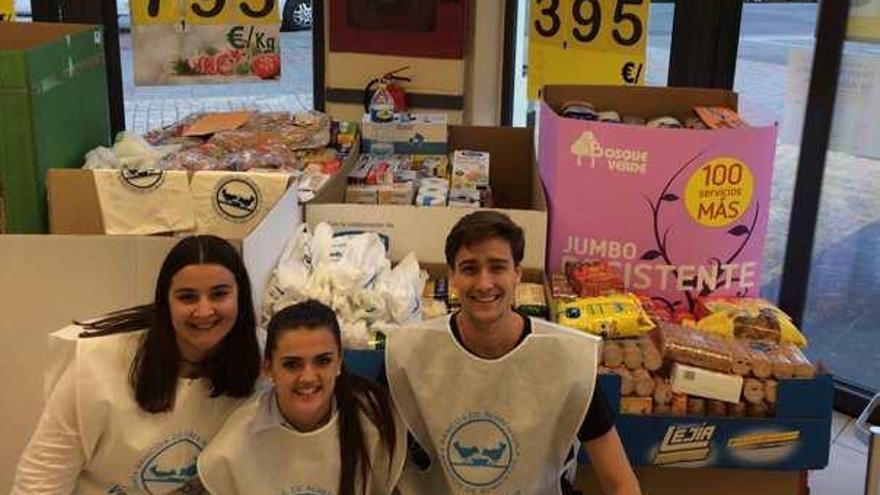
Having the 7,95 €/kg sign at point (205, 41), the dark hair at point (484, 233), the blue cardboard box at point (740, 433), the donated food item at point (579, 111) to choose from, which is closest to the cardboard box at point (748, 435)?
the blue cardboard box at point (740, 433)

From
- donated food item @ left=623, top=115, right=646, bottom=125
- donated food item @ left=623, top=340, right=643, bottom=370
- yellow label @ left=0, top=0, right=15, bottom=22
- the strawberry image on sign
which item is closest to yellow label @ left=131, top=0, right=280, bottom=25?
the strawberry image on sign

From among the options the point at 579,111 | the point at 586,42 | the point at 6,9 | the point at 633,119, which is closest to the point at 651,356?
the point at 579,111

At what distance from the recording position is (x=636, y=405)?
78.0 inches

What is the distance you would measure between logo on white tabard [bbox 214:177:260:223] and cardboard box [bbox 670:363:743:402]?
3.94ft

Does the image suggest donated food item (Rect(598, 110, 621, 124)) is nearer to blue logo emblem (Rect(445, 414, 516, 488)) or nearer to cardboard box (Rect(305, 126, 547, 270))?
cardboard box (Rect(305, 126, 547, 270))

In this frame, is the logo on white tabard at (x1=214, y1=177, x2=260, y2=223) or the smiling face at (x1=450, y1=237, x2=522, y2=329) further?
the logo on white tabard at (x1=214, y1=177, x2=260, y2=223)

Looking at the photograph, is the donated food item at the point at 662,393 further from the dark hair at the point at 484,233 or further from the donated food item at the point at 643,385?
the dark hair at the point at 484,233

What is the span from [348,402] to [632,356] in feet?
2.22

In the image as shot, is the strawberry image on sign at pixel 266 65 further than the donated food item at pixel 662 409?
Yes

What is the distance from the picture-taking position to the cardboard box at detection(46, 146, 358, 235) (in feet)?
8.25

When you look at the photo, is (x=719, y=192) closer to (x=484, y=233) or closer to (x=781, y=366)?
(x=781, y=366)

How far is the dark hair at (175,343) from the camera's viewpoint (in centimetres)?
167

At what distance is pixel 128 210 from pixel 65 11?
5.11ft

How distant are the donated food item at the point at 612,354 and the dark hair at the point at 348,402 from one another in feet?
1.76
